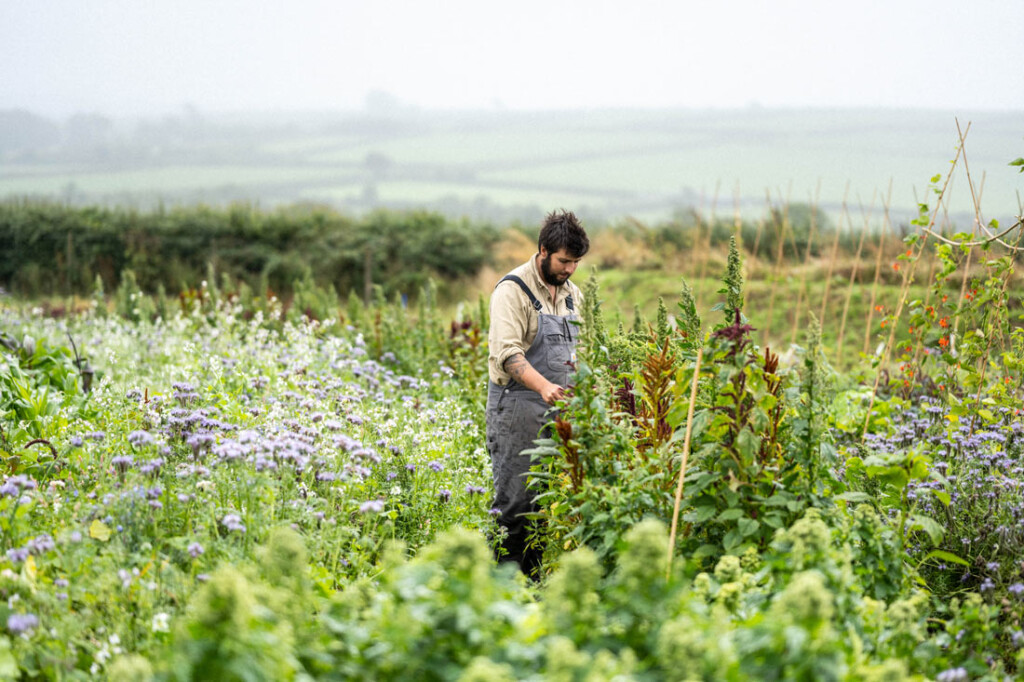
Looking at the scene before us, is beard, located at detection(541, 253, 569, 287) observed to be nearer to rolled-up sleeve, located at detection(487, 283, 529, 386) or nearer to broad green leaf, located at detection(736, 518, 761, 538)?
rolled-up sleeve, located at detection(487, 283, 529, 386)

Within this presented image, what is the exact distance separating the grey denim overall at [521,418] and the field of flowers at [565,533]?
0.20 meters

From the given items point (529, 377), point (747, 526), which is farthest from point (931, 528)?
point (529, 377)

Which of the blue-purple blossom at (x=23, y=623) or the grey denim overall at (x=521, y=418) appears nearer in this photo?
the blue-purple blossom at (x=23, y=623)

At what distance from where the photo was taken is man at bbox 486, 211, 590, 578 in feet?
13.3

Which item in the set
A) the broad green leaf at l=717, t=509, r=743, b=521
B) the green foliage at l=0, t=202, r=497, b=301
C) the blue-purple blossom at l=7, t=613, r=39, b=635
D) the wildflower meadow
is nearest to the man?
the wildflower meadow

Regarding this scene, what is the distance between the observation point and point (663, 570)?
1.83 m

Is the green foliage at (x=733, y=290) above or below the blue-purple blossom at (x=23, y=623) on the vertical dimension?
above

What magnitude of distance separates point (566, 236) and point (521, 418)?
1.01 metres

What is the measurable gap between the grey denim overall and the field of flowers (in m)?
0.20

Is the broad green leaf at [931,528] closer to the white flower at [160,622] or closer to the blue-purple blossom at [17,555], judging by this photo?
the white flower at [160,622]

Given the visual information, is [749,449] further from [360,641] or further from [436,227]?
[436,227]

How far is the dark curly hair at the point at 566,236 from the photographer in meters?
4.02

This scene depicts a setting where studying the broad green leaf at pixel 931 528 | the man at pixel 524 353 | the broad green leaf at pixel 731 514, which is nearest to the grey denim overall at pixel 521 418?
the man at pixel 524 353

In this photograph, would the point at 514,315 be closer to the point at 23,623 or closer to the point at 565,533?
the point at 565,533
